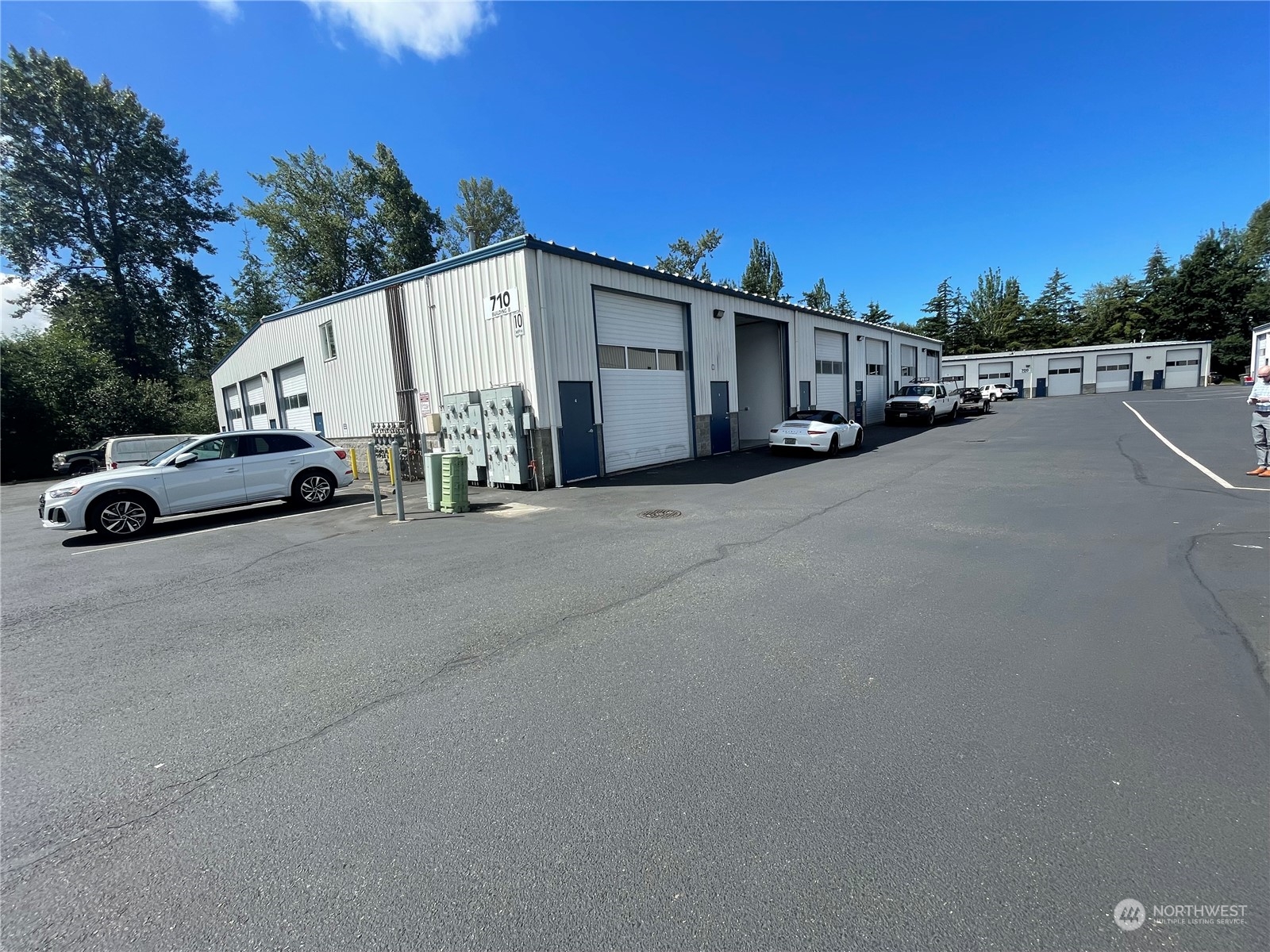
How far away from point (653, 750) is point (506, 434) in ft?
34.7

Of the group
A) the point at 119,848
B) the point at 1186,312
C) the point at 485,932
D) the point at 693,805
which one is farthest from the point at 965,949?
the point at 1186,312

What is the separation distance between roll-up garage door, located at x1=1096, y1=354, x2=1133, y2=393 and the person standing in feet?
178

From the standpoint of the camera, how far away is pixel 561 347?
12.9m

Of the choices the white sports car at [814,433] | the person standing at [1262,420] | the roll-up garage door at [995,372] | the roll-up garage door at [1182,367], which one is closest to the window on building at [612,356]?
the white sports car at [814,433]

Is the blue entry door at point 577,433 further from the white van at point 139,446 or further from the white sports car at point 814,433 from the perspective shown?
the white van at point 139,446

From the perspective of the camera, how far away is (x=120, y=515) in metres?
8.77

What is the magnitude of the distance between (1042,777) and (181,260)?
47.9 m

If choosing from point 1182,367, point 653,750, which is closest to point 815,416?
point 653,750

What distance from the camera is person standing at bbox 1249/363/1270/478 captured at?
9.58 meters

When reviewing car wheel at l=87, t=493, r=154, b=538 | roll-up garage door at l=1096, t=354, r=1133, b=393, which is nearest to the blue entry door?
car wheel at l=87, t=493, r=154, b=538

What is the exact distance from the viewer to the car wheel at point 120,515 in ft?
28.1

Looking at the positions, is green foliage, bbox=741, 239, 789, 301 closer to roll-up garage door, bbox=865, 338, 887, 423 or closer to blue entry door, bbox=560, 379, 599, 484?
roll-up garage door, bbox=865, 338, 887, 423

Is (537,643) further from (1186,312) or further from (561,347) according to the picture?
(1186,312)

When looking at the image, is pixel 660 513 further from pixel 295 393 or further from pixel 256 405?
pixel 256 405
